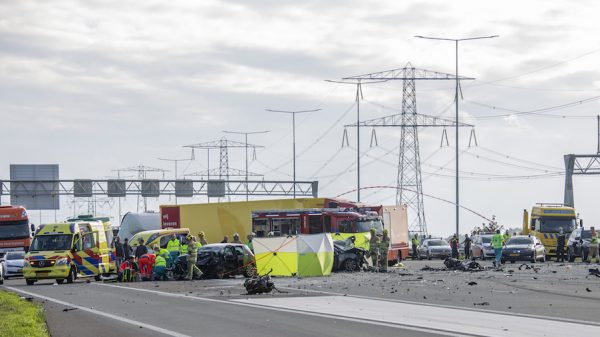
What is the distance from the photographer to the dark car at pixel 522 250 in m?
53.2

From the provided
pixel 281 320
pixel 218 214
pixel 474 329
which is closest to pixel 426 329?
pixel 474 329

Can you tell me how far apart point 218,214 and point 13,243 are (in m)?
9.66

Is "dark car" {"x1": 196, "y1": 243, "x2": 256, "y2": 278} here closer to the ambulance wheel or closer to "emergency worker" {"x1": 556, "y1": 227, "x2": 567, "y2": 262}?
the ambulance wheel

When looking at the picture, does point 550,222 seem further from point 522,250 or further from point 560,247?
point 522,250

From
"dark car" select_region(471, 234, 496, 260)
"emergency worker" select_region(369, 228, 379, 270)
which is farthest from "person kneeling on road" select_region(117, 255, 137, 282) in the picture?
"dark car" select_region(471, 234, 496, 260)

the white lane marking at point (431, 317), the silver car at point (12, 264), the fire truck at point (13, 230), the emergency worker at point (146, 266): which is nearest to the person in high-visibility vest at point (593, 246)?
the emergency worker at point (146, 266)

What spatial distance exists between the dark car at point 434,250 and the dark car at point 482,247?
5.17 metres

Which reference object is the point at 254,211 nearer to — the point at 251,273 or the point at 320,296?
the point at 251,273

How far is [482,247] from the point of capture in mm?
60562

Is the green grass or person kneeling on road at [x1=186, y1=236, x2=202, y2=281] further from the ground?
person kneeling on road at [x1=186, y1=236, x2=202, y2=281]

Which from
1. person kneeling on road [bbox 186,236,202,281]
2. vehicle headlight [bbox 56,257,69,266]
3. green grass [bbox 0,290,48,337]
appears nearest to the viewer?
green grass [bbox 0,290,48,337]

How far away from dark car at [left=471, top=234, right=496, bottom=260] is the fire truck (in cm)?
2248

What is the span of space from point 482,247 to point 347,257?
64.7ft

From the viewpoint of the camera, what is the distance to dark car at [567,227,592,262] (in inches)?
2210
